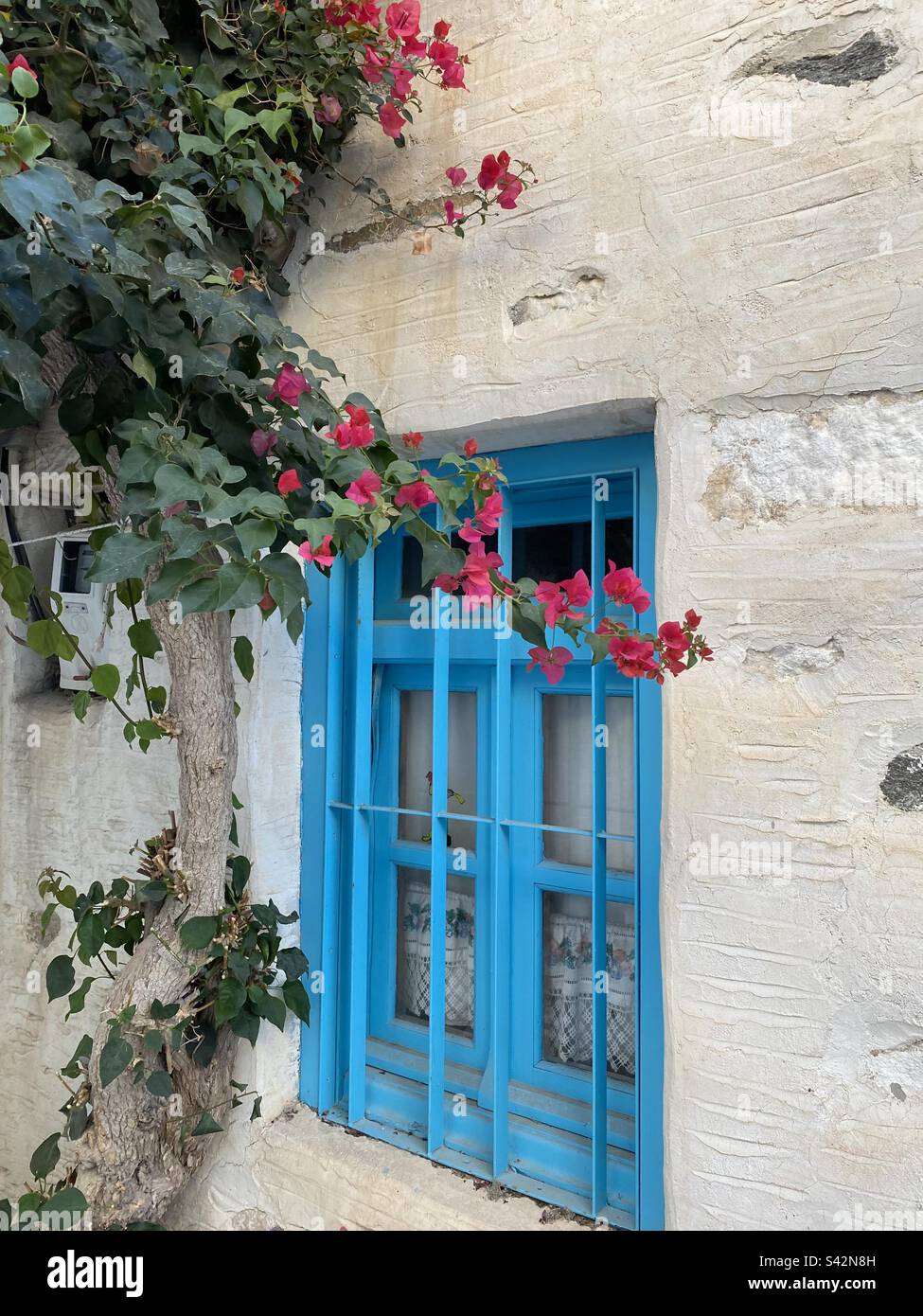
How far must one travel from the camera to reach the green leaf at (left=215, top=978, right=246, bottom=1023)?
5.38 ft

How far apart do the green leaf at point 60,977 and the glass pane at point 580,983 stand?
906 mm

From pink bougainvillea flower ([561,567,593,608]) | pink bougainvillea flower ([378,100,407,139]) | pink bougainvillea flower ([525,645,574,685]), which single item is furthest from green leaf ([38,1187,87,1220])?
pink bougainvillea flower ([378,100,407,139])

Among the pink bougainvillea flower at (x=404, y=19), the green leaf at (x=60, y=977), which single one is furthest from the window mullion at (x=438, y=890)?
the pink bougainvillea flower at (x=404, y=19)

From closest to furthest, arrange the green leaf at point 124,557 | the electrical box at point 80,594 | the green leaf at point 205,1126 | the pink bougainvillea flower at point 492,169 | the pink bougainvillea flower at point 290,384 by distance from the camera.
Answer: the green leaf at point 124,557 → the pink bougainvillea flower at point 290,384 → the pink bougainvillea flower at point 492,169 → the green leaf at point 205,1126 → the electrical box at point 80,594

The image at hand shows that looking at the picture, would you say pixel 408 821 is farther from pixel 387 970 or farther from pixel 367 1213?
pixel 367 1213

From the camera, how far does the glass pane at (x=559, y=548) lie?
163 cm

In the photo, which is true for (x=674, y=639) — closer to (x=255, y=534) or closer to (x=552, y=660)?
(x=552, y=660)

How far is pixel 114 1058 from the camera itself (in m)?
1.52

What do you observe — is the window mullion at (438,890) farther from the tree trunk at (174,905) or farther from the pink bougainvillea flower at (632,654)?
the pink bougainvillea flower at (632,654)

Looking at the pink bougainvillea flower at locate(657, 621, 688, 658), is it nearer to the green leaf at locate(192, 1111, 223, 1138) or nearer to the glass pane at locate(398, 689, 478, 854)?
the glass pane at locate(398, 689, 478, 854)

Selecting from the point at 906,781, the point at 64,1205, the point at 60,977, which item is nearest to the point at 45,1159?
the point at 64,1205

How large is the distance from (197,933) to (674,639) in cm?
99

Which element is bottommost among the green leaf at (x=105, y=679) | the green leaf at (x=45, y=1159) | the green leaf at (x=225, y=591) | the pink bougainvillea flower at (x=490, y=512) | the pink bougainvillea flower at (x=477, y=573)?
the green leaf at (x=45, y=1159)

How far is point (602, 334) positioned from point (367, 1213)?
5.23ft
